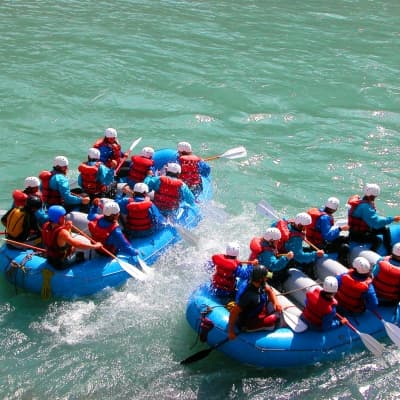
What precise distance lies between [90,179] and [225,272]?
11.1ft

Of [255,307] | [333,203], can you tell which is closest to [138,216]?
[255,307]

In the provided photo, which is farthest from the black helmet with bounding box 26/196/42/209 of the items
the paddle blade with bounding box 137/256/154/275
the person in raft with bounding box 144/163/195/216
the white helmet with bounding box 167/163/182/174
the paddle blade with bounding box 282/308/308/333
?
the paddle blade with bounding box 282/308/308/333

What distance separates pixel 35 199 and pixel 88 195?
1.33 meters

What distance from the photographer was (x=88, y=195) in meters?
10.4

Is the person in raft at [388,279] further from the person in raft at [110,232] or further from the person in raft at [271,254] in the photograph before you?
the person in raft at [110,232]

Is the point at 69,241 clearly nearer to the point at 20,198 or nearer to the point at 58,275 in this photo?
the point at 58,275

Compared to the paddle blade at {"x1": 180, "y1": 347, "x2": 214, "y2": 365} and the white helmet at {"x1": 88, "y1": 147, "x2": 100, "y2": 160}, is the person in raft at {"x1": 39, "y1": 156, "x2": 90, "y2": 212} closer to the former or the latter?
the white helmet at {"x1": 88, "y1": 147, "x2": 100, "y2": 160}

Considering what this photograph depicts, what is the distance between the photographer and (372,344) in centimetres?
770

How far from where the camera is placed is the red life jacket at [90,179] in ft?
33.6

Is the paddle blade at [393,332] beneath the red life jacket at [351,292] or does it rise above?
beneath

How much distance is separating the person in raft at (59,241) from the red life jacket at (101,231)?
216mm

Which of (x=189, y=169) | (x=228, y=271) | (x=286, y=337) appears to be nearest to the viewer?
(x=286, y=337)

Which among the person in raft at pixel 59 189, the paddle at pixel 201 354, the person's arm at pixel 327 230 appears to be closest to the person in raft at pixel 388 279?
the person's arm at pixel 327 230

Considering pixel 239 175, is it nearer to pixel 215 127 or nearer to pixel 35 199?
pixel 215 127
